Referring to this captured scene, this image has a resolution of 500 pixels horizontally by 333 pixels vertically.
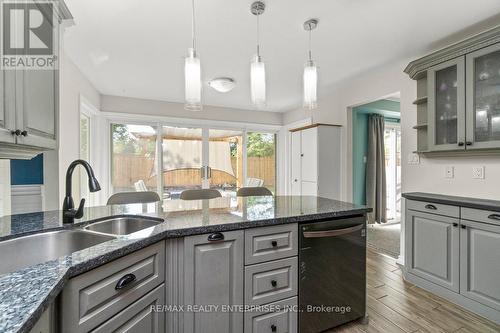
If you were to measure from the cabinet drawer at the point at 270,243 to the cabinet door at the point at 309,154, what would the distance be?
2485 millimetres

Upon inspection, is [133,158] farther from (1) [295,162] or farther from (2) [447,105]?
(2) [447,105]

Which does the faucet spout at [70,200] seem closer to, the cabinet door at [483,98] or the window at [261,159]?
the cabinet door at [483,98]

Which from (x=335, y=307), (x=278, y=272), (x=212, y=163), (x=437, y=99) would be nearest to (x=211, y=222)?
(x=278, y=272)

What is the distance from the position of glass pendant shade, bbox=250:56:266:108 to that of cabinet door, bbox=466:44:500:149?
1.82m

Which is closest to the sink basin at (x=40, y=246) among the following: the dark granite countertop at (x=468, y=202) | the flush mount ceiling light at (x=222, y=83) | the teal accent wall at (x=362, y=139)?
the flush mount ceiling light at (x=222, y=83)

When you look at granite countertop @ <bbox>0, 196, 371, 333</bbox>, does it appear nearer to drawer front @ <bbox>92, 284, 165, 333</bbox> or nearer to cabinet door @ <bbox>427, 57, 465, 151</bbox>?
drawer front @ <bbox>92, 284, 165, 333</bbox>

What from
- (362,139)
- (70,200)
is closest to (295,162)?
(362,139)

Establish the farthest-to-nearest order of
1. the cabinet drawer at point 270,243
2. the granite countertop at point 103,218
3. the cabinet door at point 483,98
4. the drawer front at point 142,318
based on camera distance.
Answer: the cabinet door at point 483,98, the cabinet drawer at point 270,243, the drawer front at point 142,318, the granite countertop at point 103,218

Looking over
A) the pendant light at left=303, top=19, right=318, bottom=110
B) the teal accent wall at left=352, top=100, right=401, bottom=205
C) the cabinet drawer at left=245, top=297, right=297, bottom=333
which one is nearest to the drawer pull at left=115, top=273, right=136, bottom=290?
the cabinet drawer at left=245, top=297, right=297, bottom=333

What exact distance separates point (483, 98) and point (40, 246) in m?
3.24

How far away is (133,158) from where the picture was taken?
4.25 metres

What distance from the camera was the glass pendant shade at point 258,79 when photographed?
5.45ft

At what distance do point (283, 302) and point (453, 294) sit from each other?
160 cm

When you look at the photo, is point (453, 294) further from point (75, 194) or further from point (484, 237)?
point (75, 194)
